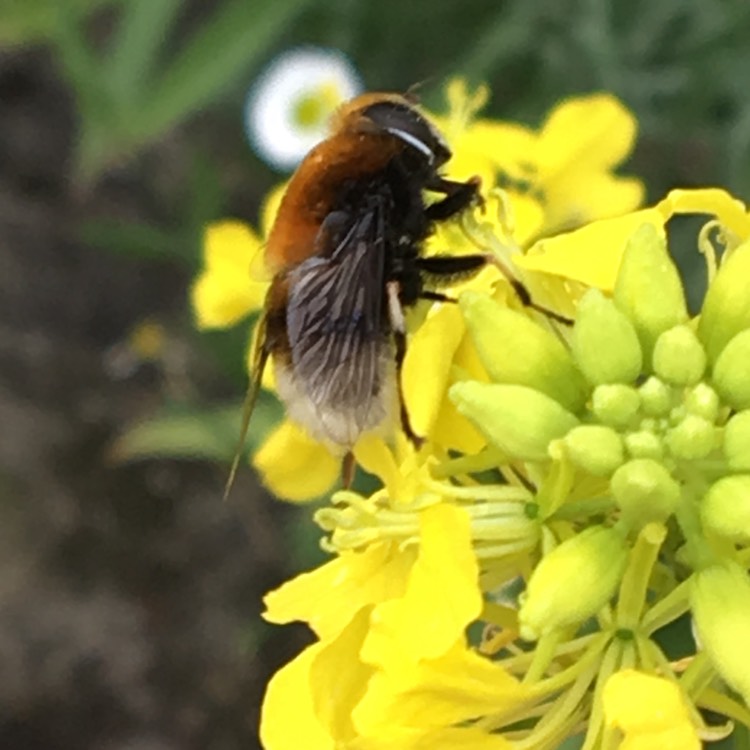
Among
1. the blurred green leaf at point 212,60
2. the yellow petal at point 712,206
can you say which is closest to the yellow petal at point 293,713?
the yellow petal at point 712,206

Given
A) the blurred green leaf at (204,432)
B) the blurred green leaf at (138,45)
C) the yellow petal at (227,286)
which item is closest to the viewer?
the yellow petal at (227,286)

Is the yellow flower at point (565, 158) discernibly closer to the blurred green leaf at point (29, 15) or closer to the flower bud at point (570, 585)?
the flower bud at point (570, 585)

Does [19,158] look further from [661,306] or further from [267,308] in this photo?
[661,306]

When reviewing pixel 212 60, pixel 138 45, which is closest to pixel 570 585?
pixel 212 60

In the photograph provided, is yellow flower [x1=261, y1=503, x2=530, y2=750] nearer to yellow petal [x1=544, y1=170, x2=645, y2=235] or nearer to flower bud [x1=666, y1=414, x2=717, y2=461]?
flower bud [x1=666, y1=414, x2=717, y2=461]

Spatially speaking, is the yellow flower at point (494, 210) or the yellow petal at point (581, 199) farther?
the yellow petal at point (581, 199)

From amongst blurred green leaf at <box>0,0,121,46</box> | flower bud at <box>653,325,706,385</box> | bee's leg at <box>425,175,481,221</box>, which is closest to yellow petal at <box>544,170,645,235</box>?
bee's leg at <box>425,175,481,221</box>
